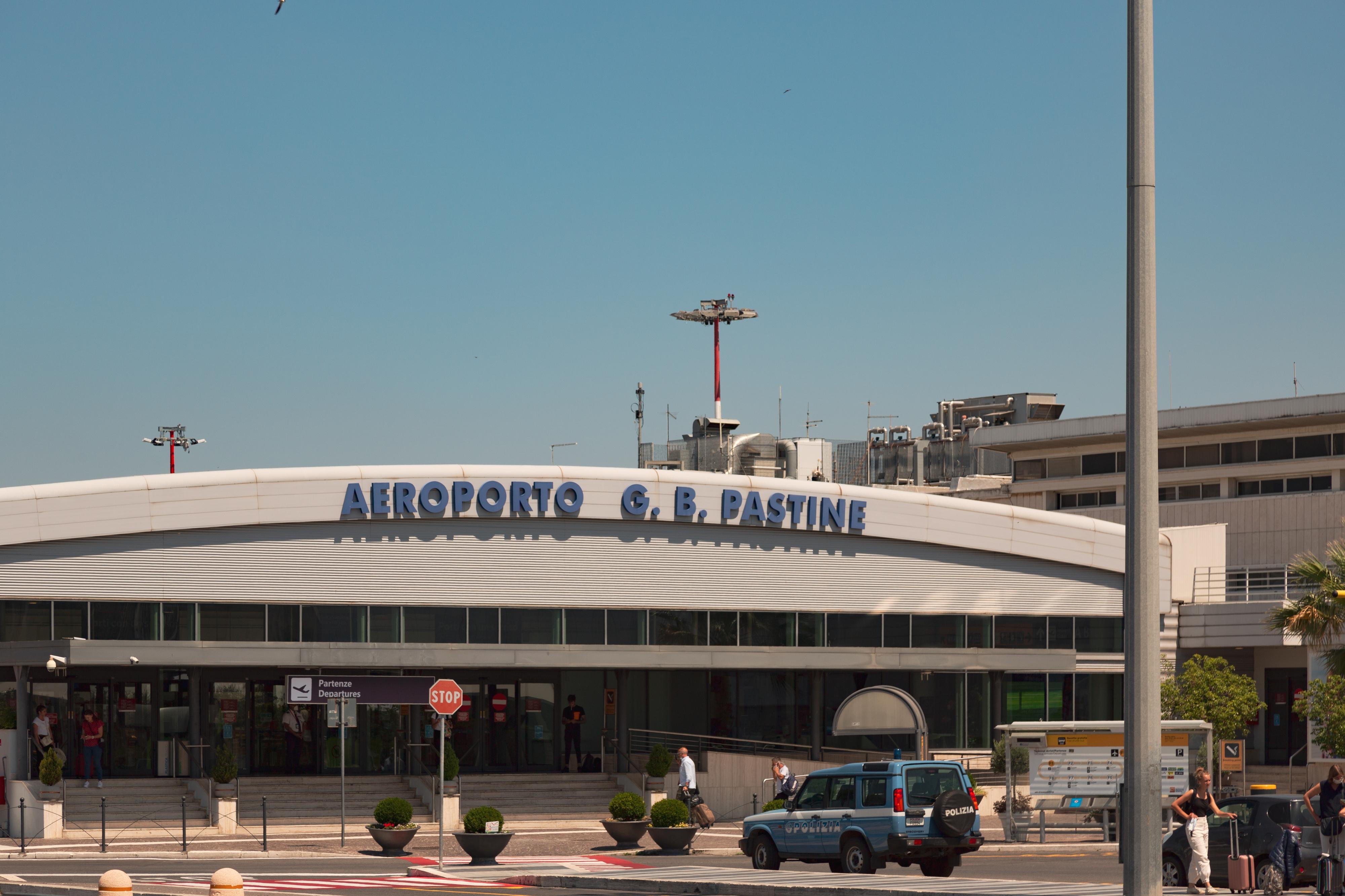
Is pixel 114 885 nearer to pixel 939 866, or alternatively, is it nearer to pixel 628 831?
pixel 939 866

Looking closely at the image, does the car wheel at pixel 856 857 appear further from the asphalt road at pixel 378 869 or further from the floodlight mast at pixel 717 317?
the floodlight mast at pixel 717 317

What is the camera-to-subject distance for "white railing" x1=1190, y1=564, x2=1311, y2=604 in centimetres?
5031

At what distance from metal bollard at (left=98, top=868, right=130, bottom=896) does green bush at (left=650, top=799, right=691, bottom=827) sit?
18574mm

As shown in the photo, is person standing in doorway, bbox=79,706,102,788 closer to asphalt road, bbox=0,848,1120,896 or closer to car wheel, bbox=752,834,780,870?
asphalt road, bbox=0,848,1120,896

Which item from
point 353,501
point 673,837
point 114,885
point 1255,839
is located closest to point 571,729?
point 353,501

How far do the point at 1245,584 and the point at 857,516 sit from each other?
1833 centimetres

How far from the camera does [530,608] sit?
40969 millimetres

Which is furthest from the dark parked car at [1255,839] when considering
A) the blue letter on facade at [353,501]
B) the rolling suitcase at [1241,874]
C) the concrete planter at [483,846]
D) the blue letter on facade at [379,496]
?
the blue letter on facade at [353,501]

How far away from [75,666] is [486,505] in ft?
33.8

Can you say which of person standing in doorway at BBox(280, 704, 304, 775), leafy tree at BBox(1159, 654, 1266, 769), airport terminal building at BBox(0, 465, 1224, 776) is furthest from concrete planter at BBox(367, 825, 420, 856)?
leafy tree at BBox(1159, 654, 1266, 769)

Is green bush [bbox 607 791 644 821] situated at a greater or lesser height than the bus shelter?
lesser

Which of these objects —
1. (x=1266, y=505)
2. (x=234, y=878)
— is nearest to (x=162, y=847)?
(x=234, y=878)

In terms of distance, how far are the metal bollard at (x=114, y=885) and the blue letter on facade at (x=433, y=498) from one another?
25361 mm

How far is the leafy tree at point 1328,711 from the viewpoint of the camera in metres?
40.2
